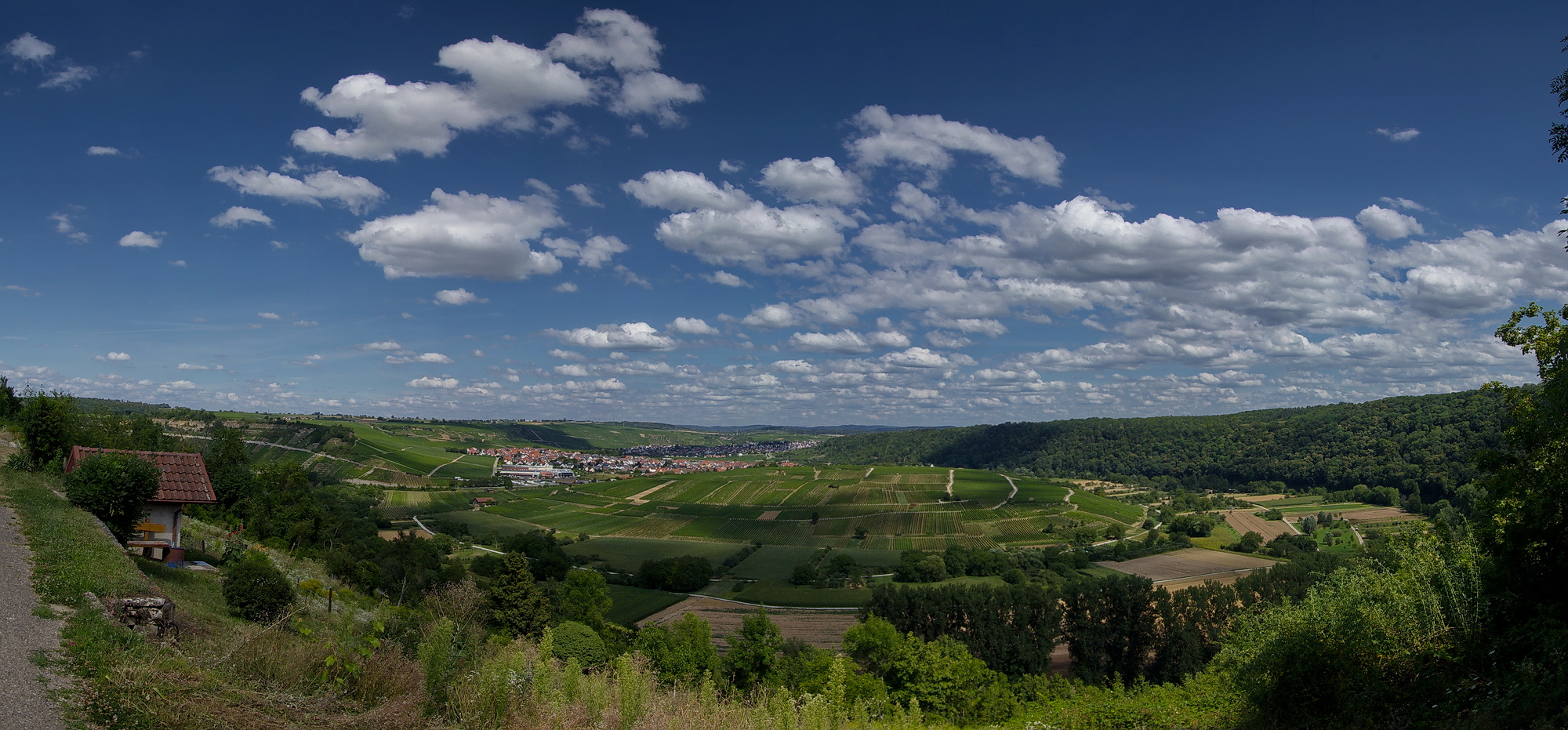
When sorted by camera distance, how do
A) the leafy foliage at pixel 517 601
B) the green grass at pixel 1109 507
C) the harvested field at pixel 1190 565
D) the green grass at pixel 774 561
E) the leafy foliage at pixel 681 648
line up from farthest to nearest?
the green grass at pixel 1109 507 < the green grass at pixel 774 561 < the harvested field at pixel 1190 565 < the leafy foliage at pixel 517 601 < the leafy foliage at pixel 681 648

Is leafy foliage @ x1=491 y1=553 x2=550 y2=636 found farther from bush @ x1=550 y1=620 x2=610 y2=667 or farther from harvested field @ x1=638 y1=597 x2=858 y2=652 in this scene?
harvested field @ x1=638 y1=597 x2=858 y2=652

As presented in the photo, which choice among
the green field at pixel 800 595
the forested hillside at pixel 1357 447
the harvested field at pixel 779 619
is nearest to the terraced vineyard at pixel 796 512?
the green field at pixel 800 595

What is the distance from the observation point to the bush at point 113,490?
21.0 meters

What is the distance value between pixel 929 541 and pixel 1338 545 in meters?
49.7

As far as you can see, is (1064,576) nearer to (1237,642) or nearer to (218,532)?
(1237,642)

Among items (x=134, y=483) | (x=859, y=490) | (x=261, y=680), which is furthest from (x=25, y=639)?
(x=859, y=490)

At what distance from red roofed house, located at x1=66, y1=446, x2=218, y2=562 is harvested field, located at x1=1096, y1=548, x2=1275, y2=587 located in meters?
75.4

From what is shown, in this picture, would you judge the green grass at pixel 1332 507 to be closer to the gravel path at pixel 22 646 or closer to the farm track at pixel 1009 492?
the farm track at pixel 1009 492

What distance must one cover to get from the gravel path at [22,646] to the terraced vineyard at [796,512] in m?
75.4

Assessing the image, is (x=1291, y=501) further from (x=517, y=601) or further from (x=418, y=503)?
(x=418, y=503)

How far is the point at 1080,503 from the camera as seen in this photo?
124m

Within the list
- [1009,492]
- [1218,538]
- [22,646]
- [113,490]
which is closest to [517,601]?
[113,490]

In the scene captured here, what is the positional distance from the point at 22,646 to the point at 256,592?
1022 cm

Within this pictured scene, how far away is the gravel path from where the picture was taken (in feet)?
22.8
